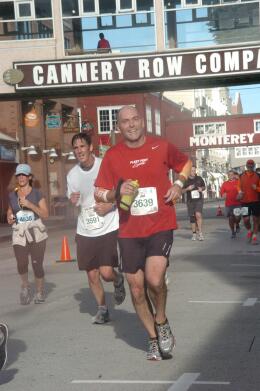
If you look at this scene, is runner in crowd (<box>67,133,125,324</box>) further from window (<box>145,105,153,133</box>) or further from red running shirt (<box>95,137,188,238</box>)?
window (<box>145,105,153,133</box>)

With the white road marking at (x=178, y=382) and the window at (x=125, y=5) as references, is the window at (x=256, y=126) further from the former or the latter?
the white road marking at (x=178, y=382)

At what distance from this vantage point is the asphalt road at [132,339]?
5520 mm

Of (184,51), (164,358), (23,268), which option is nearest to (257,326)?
(164,358)

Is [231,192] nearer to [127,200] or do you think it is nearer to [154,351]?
[154,351]

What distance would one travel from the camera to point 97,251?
783 centimetres

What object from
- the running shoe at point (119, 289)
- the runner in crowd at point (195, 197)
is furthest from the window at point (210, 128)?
the running shoe at point (119, 289)

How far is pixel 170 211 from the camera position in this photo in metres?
6.01

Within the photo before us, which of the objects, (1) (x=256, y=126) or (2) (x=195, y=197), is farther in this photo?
(1) (x=256, y=126)

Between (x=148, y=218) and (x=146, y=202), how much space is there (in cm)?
14

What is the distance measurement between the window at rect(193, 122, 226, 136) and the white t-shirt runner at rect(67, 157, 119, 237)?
5267cm

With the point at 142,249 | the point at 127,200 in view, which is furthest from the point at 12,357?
the point at 127,200

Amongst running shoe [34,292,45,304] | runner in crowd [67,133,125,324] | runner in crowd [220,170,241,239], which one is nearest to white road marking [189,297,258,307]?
runner in crowd [67,133,125,324]

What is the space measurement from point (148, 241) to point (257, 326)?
2.03 meters

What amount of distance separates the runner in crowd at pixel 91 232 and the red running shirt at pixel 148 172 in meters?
1.69
